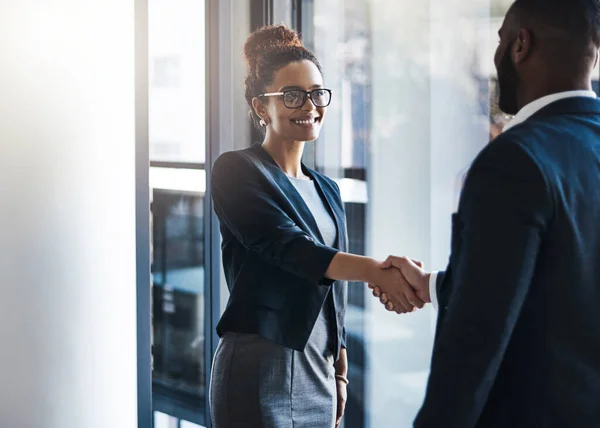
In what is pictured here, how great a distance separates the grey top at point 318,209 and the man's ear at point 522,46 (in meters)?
0.76

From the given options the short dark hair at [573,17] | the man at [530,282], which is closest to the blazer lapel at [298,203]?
the man at [530,282]

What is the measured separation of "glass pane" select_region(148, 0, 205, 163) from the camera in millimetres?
2637

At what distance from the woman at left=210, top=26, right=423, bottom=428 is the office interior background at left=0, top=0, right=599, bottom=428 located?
42 cm

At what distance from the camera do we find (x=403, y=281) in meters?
1.70

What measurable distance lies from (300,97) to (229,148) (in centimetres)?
97

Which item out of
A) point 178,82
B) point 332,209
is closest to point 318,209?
point 332,209

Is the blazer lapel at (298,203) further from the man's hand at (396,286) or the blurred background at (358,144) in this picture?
the blurred background at (358,144)

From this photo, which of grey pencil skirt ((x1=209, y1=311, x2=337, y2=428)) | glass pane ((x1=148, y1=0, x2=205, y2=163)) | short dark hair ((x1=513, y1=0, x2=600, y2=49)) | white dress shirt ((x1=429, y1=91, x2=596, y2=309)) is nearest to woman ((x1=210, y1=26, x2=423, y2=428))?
grey pencil skirt ((x1=209, y1=311, x2=337, y2=428))

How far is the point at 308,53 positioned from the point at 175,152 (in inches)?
40.0

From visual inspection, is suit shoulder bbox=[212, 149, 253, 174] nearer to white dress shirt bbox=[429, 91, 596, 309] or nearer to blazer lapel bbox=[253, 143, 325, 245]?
blazer lapel bbox=[253, 143, 325, 245]

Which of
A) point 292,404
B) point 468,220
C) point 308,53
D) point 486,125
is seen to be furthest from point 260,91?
point 468,220

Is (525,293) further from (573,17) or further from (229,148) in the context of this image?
(229,148)

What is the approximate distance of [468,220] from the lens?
102cm

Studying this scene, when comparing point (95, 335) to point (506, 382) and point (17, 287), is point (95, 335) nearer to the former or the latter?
point (17, 287)
